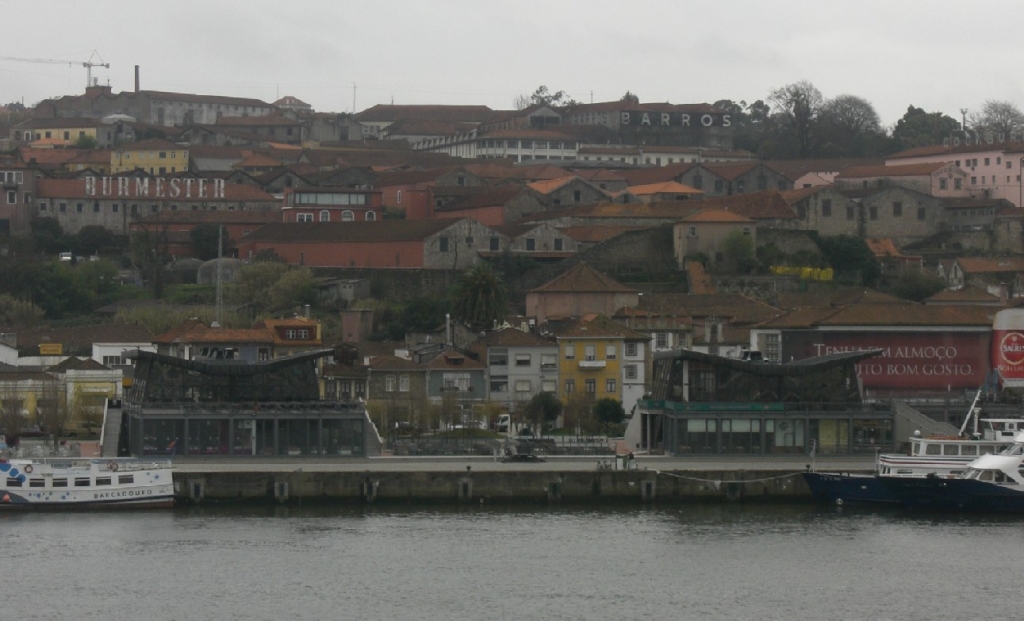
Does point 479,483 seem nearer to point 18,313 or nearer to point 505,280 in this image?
point 505,280

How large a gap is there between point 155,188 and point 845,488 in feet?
207

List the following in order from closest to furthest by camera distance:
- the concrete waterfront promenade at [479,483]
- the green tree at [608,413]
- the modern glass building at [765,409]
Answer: the concrete waterfront promenade at [479,483] → the modern glass building at [765,409] → the green tree at [608,413]

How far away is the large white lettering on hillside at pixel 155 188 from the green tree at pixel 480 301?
109 ft

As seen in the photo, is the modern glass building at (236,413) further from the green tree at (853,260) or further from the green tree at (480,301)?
the green tree at (853,260)

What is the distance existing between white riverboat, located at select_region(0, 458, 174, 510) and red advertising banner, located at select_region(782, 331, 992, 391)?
2359cm

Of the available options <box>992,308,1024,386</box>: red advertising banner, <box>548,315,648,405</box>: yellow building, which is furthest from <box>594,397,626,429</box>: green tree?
<box>992,308,1024,386</box>: red advertising banner

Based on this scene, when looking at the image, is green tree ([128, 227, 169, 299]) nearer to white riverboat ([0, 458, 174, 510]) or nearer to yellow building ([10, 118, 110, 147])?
yellow building ([10, 118, 110, 147])

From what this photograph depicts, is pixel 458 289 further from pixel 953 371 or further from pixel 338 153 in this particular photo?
pixel 338 153

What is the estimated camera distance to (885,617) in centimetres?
3853

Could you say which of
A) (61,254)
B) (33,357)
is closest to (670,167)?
(61,254)

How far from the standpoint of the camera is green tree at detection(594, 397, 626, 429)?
64.7m

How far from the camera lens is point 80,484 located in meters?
50.2

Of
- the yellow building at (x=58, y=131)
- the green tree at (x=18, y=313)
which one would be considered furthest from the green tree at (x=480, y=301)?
the yellow building at (x=58, y=131)

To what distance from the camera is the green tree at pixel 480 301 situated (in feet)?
252
